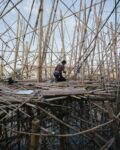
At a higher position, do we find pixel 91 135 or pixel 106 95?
pixel 106 95

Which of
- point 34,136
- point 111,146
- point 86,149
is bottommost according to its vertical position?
point 86,149

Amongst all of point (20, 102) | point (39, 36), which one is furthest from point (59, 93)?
point (39, 36)

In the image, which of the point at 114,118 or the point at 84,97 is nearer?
the point at 114,118

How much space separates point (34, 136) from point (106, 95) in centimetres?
177

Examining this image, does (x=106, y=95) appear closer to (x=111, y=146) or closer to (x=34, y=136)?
(x=111, y=146)

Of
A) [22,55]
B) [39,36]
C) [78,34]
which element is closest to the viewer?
[39,36]

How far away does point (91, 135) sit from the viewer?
6277 millimetres

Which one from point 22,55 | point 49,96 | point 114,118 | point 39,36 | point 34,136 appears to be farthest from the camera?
point 22,55

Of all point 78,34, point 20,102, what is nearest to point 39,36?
point 78,34

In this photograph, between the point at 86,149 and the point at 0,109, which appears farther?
the point at 86,149

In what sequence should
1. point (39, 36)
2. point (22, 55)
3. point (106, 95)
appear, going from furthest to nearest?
point (22, 55)
point (39, 36)
point (106, 95)

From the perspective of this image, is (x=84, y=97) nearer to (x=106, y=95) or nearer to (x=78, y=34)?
(x=106, y=95)

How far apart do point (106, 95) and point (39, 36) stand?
8.70 feet

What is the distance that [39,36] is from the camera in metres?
7.95
